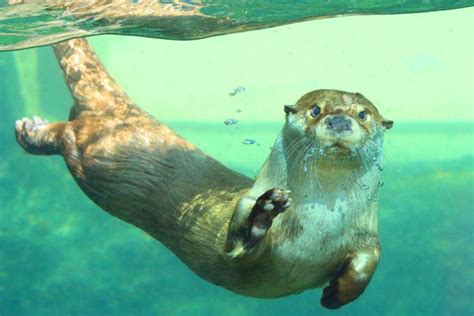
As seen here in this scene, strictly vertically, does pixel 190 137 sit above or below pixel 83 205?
above

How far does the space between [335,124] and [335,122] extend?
1 centimetres

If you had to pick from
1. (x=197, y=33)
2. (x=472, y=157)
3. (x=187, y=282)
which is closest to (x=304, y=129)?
(x=197, y=33)

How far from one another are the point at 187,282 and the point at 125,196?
687cm

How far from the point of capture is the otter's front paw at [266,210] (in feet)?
10.9

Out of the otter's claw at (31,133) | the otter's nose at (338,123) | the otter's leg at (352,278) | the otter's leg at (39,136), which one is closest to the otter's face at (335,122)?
the otter's nose at (338,123)

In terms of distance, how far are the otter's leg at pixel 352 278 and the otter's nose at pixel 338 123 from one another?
2.63 feet

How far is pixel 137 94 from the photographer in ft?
40.8

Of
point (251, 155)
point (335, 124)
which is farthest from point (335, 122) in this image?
point (251, 155)

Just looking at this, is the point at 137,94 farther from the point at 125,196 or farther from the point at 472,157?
the point at 125,196

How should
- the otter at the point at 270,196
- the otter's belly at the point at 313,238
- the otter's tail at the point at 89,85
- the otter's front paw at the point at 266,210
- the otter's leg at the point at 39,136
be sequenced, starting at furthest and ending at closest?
the otter's leg at the point at 39,136 → the otter's tail at the point at 89,85 → the otter's belly at the point at 313,238 → the otter at the point at 270,196 → the otter's front paw at the point at 266,210

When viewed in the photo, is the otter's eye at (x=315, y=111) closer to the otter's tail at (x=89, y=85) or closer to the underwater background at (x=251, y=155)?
the otter's tail at (x=89, y=85)

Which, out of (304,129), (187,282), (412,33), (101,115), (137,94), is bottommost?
(187,282)

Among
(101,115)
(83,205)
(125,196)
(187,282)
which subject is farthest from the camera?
(83,205)

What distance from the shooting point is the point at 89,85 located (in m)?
5.77
